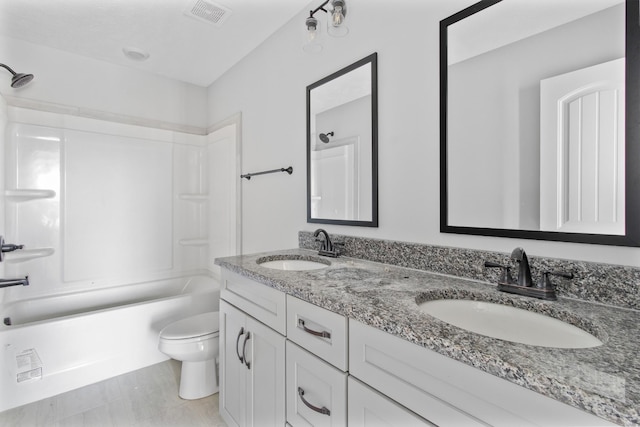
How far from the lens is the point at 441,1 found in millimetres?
1252

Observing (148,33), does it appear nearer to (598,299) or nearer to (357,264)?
(357,264)

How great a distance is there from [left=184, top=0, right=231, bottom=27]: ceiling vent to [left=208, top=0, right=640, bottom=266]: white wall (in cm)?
36

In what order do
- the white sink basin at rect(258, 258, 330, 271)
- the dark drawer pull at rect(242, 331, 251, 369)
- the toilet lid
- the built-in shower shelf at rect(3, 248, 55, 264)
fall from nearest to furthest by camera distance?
1. the dark drawer pull at rect(242, 331, 251, 369)
2. the white sink basin at rect(258, 258, 330, 271)
3. the toilet lid
4. the built-in shower shelf at rect(3, 248, 55, 264)

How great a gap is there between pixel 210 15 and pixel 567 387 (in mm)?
2426

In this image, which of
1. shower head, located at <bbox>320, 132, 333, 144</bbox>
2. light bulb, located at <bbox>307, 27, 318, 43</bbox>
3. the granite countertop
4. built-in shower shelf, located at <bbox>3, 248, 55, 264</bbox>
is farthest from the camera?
built-in shower shelf, located at <bbox>3, 248, 55, 264</bbox>

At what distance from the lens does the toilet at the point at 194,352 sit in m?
1.84

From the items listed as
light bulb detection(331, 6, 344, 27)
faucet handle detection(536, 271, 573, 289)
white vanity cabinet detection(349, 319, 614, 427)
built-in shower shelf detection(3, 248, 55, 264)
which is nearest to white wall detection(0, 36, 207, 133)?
built-in shower shelf detection(3, 248, 55, 264)

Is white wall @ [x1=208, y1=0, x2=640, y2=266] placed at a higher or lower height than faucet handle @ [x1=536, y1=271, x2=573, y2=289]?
higher

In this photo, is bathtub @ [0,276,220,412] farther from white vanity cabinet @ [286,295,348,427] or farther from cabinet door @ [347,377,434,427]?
cabinet door @ [347,377,434,427]

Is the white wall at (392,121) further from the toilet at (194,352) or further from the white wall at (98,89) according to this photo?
the white wall at (98,89)

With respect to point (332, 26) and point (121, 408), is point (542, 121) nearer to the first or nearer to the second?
point (332, 26)

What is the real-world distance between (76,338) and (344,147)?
2143mm

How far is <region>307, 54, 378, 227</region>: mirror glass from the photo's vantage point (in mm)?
1524

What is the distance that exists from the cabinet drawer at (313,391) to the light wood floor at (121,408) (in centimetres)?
90
